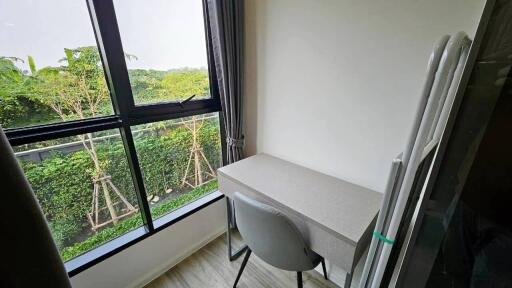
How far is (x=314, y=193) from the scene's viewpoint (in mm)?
1101

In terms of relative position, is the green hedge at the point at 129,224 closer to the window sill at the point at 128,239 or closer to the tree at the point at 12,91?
the window sill at the point at 128,239

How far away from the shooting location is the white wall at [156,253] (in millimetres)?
1203

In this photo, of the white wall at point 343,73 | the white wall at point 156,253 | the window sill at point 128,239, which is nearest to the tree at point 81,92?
the window sill at point 128,239

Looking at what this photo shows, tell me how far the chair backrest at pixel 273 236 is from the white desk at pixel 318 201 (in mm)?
76

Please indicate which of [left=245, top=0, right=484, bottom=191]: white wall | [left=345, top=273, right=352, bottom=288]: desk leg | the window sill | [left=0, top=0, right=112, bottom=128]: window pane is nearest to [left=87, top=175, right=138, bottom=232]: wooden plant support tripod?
the window sill

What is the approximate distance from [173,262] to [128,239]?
41cm

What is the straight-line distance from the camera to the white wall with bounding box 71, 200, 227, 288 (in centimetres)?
120

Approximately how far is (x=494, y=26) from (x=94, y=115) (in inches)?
59.2

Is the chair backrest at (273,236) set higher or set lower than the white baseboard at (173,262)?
higher

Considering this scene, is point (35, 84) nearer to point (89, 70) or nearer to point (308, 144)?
point (89, 70)

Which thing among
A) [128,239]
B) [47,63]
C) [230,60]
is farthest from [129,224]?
[230,60]

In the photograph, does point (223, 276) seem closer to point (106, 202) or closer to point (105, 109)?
point (106, 202)

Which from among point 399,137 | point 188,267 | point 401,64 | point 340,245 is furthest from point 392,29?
point 188,267

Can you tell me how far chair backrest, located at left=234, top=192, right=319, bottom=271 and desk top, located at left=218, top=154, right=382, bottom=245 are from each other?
0.11 m
